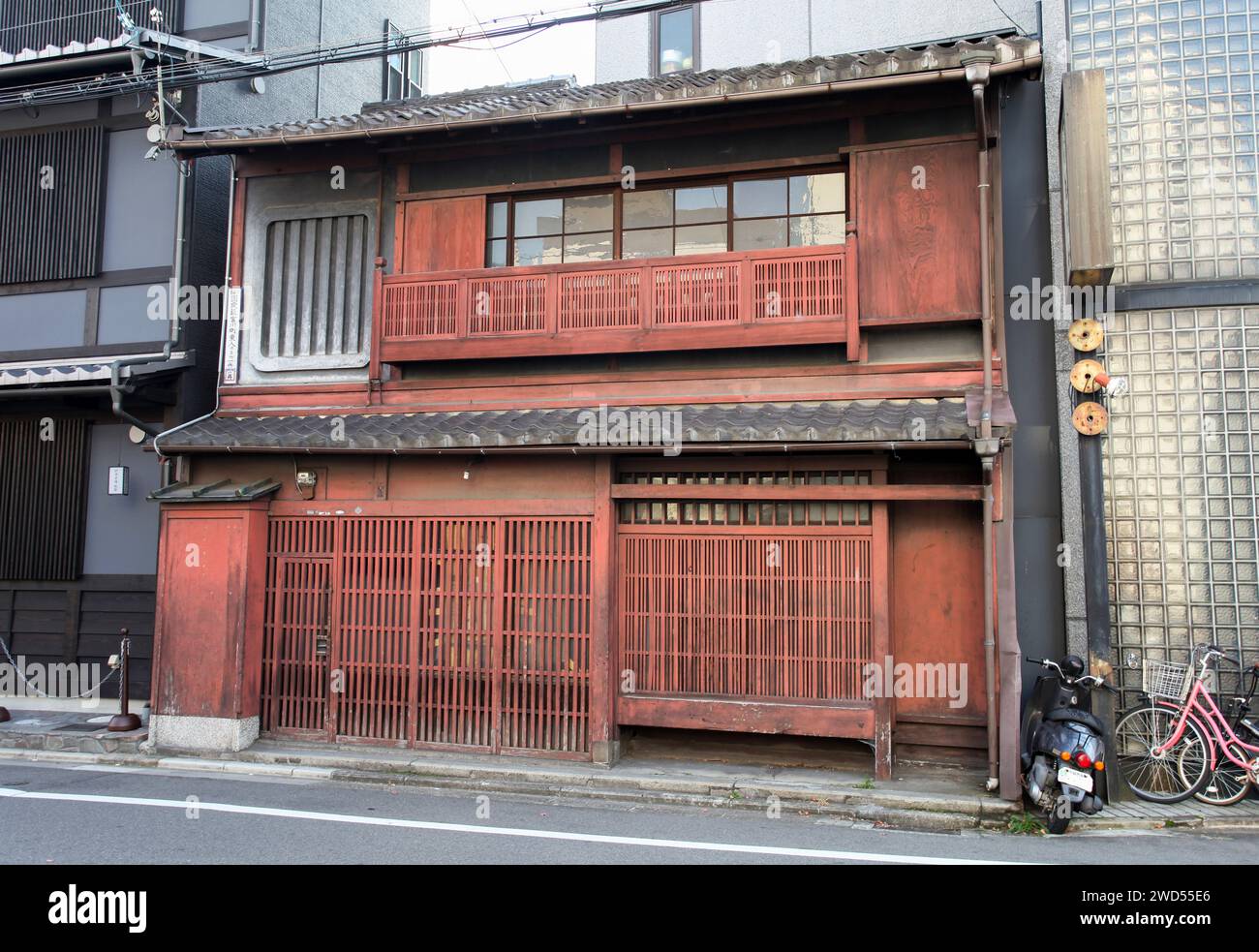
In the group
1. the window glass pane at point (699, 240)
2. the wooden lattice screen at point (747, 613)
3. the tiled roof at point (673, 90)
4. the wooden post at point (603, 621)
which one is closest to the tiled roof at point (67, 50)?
the tiled roof at point (673, 90)

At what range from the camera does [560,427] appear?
33.8 feet

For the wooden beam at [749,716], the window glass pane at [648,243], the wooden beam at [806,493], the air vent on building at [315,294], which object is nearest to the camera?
the wooden beam at [806,493]

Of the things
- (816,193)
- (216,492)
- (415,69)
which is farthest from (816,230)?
(415,69)

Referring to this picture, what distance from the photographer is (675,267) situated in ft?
35.8

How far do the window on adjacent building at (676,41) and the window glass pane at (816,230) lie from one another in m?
5.42

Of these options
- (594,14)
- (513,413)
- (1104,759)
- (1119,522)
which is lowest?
(1104,759)

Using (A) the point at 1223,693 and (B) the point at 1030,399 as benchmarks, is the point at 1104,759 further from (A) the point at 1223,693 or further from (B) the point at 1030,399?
(B) the point at 1030,399

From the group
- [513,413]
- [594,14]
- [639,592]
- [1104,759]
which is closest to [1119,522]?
[1104,759]

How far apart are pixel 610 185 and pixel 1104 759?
8.46m

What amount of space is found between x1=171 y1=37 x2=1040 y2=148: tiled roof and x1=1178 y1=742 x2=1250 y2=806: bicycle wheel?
7160 millimetres

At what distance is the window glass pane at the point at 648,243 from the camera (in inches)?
458

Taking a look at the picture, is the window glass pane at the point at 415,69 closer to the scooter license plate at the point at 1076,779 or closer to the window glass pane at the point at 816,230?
the window glass pane at the point at 816,230

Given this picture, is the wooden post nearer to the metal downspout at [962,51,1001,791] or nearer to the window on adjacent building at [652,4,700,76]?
the metal downspout at [962,51,1001,791]

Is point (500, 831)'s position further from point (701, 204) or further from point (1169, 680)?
point (701, 204)
